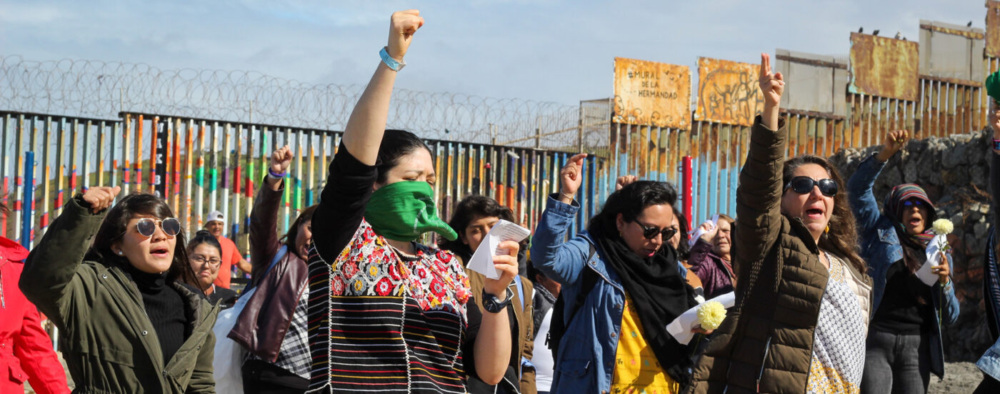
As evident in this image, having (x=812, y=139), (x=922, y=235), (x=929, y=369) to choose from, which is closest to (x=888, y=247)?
(x=922, y=235)

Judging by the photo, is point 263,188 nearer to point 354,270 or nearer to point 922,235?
point 354,270

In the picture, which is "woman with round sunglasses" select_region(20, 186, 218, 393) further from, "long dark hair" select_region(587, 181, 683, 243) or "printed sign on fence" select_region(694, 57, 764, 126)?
"printed sign on fence" select_region(694, 57, 764, 126)

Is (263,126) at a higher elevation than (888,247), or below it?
higher

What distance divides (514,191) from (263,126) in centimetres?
324

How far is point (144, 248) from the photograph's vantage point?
4.18m

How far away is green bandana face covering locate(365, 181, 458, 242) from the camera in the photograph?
9.18 ft

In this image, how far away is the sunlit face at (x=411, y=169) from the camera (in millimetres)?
2859

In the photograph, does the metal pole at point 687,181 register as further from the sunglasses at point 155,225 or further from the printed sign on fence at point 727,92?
the sunglasses at point 155,225

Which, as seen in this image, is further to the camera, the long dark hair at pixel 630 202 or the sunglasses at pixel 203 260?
the sunglasses at pixel 203 260

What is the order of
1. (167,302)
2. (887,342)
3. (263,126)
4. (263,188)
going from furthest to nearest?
(263,126), (887,342), (263,188), (167,302)

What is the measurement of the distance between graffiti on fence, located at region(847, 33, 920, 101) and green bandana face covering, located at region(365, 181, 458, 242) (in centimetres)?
1349

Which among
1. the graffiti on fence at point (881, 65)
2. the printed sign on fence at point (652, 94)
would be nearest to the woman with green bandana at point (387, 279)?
the printed sign on fence at point (652, 94)

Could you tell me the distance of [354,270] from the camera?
273 centimetres

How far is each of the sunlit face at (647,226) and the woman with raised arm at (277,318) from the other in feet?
4.67
